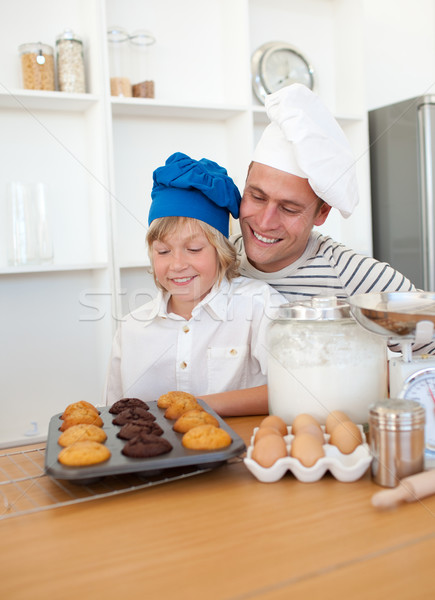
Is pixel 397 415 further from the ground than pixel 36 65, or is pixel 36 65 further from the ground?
pixel 36 65

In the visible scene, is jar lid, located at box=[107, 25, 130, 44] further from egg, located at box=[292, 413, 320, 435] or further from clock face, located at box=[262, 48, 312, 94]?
egg, located at box=[292, 413, 320, 435]

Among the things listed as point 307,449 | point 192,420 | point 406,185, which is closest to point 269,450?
point 307,449

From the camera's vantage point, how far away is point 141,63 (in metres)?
2.27

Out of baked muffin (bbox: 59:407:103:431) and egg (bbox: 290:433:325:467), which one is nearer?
egg (bbox: 290:433:325:467)

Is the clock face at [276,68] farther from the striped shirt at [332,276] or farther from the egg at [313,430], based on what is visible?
the egg at [313,430]

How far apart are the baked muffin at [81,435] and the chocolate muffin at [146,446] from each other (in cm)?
6

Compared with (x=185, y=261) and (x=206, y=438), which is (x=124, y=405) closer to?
(x=206, y=438)

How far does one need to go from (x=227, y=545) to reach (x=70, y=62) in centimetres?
193

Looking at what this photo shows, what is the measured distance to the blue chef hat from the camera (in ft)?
4.48

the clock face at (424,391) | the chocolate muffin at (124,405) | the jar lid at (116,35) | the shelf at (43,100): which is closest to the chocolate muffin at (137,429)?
the chocolate muffin at (124,405)

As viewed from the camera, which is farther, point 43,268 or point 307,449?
point 43,268

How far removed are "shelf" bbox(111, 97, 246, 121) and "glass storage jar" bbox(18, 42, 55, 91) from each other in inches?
9.6

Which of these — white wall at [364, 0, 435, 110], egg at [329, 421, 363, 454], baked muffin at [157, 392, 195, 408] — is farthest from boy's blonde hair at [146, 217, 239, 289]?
white wall at [364, 0, 435, 110]

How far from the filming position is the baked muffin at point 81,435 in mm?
815
